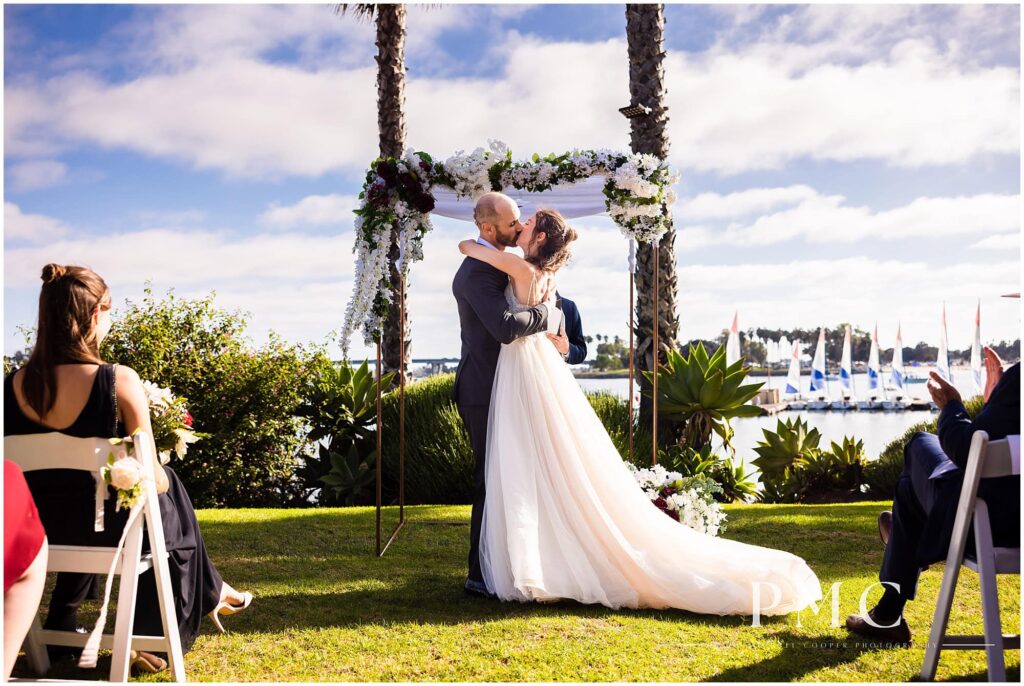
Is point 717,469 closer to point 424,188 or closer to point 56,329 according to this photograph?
point 424,188

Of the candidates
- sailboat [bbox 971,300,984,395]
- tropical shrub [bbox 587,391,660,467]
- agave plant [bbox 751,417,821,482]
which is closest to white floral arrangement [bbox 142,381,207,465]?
tropical shrub [bbox 587,391,660,467]

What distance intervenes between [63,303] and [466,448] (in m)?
Answer: 5.77

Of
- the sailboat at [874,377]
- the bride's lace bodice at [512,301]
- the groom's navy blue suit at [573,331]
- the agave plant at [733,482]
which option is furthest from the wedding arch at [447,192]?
the sailboat at [874,377]

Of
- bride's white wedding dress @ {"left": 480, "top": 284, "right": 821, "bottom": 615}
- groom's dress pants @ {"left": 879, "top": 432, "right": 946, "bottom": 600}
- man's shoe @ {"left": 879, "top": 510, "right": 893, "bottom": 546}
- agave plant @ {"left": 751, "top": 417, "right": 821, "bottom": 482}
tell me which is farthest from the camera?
agave plant @ {"left": 751, "top": 417, "right": 821, "bottom": 482}

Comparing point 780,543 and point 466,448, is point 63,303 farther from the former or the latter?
point 466,448

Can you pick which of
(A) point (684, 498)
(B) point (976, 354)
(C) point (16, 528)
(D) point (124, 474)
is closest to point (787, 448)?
(A) point (684, 498)

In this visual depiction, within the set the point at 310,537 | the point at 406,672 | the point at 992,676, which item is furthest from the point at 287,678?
the point at 310,537

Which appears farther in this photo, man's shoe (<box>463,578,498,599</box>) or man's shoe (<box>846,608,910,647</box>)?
man's shoe (<box>463,578,498,599</box>)

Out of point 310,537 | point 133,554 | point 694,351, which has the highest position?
point 694,351

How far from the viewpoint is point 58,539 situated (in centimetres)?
312

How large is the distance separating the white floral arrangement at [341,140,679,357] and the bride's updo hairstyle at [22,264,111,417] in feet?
8.47

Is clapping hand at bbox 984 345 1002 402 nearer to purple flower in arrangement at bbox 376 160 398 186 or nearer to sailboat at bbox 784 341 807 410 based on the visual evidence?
purple flower in arrangement at bbox 376 160 398 186

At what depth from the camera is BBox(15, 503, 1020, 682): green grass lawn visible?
123 inches

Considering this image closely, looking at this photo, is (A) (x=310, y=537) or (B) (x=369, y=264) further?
(A) (x=310, y=537)
